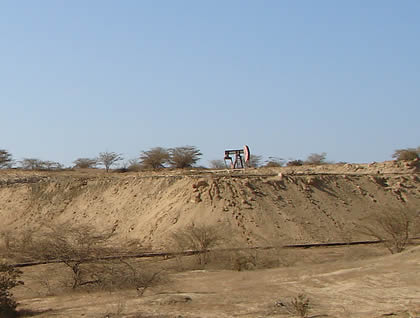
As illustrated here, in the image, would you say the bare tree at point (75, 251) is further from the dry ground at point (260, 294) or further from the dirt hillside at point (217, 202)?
the dirt hillside at point (217, 202)

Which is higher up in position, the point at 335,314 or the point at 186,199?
the point at 186,199

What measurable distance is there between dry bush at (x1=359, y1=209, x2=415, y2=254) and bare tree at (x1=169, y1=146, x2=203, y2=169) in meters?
22.1

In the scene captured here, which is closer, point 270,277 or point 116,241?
point 270,277

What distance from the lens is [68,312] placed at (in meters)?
15.1

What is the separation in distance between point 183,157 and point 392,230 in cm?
2478

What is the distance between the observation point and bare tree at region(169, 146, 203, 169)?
49469mm

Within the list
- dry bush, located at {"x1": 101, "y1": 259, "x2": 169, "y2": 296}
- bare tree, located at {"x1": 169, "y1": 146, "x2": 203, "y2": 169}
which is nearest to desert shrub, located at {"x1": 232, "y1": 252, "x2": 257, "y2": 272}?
dry bush, located at {"x1": 101, "y1": 259, "x2": 169, "y2": 296}

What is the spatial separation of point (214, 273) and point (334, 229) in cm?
1186

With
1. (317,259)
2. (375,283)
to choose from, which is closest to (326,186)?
(317,259)

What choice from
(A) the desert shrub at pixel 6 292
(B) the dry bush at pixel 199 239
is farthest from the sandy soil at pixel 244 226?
(B) the dry bush at pixel 199 239

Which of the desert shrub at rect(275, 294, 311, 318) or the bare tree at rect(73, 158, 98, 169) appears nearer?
the desert shrub at rect(275, 294, 311, 318)

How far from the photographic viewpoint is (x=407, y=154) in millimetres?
49562

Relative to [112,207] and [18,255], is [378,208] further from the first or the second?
[18,255]

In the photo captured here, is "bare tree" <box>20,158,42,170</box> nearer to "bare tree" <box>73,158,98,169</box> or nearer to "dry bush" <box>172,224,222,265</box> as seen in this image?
"bare tree" <box>73,158,98,169</box>
